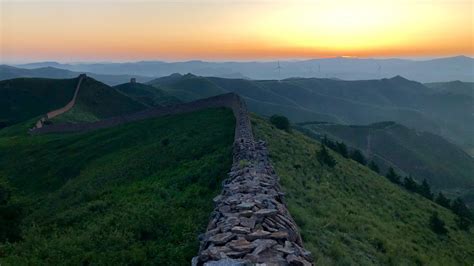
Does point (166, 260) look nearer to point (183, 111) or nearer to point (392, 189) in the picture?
point (392, 189)

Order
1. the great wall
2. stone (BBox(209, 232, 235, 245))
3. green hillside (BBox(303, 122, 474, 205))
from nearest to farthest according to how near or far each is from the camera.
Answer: the great wall → stone (BBox(209, 232, 235, 245)) → green hillside (BBox(303, 122, 474, 205))

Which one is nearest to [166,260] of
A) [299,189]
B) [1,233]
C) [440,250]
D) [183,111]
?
[1,233]

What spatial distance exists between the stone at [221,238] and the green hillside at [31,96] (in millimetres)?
104485

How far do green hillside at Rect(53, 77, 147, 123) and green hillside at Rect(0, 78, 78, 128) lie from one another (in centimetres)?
482

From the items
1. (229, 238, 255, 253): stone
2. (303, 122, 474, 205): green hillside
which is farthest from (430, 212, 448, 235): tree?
(303, 122, 474, 205): green hillside

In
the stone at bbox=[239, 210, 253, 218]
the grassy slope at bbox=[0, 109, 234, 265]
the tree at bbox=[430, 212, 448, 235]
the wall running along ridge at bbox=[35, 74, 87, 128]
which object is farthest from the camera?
the wall running along ridge at bbox=[35, 74, 87, 128]

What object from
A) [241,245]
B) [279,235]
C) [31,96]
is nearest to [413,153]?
[31,96]

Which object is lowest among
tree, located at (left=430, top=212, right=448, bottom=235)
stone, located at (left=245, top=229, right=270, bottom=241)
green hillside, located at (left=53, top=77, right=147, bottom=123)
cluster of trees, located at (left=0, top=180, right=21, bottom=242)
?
tree, located at (left=430, top=212, right=448, bottom=235)

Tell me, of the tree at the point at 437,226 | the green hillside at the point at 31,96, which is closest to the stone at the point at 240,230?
the tree at the point at 437,226

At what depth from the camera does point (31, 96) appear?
113 meters

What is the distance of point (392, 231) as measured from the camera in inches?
894

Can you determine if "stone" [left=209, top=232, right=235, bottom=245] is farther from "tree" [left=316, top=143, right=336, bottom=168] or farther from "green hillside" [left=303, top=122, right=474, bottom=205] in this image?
"green hillside" [left=303, top=122, right=474, bottom=205]

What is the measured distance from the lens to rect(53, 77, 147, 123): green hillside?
101 meters

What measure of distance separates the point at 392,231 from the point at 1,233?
61.6 feet
